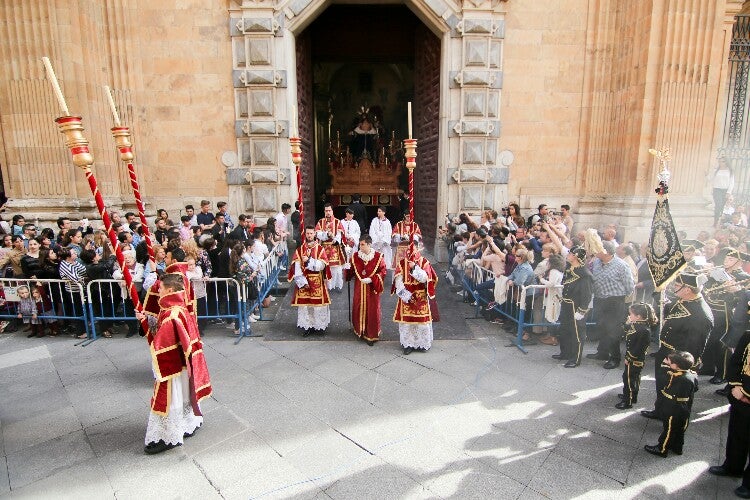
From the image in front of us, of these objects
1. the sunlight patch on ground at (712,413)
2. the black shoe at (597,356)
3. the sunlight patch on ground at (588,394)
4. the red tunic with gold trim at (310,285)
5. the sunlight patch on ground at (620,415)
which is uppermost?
the red tunic with gold trim at (310,285)

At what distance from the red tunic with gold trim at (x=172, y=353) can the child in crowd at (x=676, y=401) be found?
4.51 meters

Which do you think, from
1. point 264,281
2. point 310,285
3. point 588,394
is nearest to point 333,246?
point 264,281

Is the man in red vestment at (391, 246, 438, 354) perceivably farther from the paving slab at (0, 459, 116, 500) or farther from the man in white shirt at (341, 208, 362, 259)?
the paving slab at (0, 459, 116, 500)

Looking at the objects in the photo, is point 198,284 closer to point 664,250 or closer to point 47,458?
point 47,458

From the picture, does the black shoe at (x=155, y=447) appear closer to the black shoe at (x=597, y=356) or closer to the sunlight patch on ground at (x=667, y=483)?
the sunlight patch on ground at (x=667, y=483)

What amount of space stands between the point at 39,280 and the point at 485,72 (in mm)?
10630

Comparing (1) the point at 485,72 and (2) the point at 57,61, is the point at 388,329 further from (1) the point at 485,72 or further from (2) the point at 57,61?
(2) the point at 57,61

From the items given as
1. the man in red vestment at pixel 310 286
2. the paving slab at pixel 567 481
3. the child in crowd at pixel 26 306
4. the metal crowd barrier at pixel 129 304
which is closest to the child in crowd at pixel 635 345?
the paving slab at pixel 567 481

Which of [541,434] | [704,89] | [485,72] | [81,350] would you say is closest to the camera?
[541,434]

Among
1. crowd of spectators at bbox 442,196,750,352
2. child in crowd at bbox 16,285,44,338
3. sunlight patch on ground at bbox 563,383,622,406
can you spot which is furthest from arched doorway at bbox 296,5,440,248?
sunlight patch on ground at bbox 563,383,622,406

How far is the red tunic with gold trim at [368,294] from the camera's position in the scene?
6988 millimetres

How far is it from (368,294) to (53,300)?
17.4ft

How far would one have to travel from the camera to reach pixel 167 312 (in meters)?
4.31

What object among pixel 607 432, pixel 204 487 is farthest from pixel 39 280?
pixel 607 432
